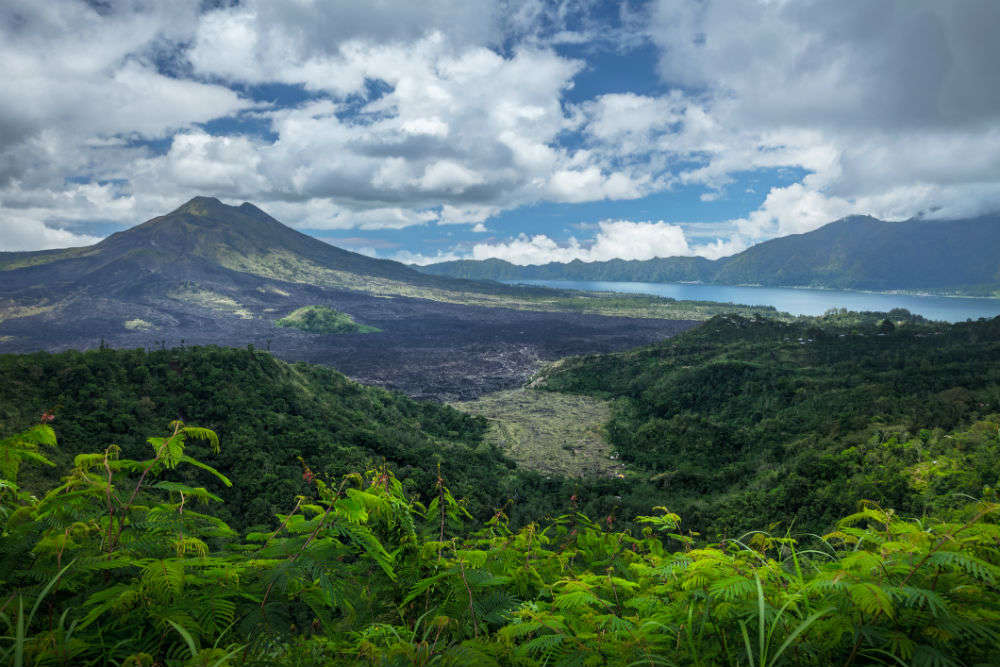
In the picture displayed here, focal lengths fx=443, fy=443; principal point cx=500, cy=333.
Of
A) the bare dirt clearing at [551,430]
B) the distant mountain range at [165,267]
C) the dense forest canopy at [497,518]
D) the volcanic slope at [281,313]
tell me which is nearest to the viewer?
the dense forest canopy at [497,518]

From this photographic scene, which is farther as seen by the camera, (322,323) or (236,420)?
(322,323)

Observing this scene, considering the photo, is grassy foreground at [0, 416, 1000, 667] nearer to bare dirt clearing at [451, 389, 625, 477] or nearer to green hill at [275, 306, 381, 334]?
bare dirt clearing at [451, 389, 625, 477]

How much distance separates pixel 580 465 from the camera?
779 inches

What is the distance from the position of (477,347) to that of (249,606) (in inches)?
2877

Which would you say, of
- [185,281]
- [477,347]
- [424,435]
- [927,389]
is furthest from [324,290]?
[927,389]

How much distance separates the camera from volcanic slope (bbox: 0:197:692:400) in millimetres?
64375

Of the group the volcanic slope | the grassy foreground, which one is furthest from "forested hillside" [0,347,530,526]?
the volcanic slope

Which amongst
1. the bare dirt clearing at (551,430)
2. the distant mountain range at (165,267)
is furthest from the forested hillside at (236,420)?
the distant mountain range at (165,267)

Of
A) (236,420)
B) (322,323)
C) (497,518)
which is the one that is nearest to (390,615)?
(497,518)

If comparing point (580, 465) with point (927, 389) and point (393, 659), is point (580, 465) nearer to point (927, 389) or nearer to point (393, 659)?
point (927, 389)

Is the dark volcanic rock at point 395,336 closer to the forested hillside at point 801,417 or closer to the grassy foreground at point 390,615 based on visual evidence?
the forested hillside at point 801,417

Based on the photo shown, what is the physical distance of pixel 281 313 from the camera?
367 feet

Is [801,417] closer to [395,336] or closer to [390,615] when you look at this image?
[390,615]

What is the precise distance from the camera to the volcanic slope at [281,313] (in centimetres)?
6438
